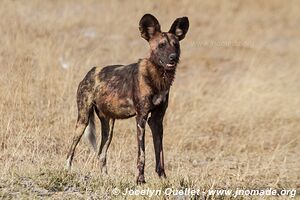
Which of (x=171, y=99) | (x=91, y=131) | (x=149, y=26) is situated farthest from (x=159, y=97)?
(x=171, y=99)

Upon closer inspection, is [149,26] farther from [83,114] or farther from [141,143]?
[83,114]

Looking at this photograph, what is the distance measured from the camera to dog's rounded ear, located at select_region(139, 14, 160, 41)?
679 centimetres

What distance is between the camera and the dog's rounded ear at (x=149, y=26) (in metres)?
6.79

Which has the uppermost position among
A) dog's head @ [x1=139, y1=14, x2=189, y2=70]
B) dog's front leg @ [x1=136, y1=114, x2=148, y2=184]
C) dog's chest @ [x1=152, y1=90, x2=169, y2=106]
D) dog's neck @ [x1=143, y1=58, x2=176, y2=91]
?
dog's head @ [x1=139, y1=14, x2=189, y2=70]

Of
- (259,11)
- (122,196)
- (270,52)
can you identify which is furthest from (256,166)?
(259,11)

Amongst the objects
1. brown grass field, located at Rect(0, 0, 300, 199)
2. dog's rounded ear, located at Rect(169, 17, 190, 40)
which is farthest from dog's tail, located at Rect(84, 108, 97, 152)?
dog's rounded ear, located at Rect(169, 17, 190, 40)

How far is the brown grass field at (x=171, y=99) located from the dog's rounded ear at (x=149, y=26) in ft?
4.85

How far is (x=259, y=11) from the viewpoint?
19656 mm

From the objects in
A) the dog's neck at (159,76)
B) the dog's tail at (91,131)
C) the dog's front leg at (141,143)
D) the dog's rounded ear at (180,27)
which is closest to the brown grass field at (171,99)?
the dog's front leg at (141,143)

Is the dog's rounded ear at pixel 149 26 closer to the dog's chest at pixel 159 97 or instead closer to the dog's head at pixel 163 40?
the dog's head at pixel 163 40

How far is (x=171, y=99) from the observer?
37.7 ft

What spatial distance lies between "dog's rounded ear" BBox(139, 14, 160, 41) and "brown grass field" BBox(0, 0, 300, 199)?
4.85 feet

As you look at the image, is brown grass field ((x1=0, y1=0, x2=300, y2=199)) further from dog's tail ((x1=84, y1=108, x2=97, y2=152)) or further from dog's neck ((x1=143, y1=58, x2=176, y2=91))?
dog's neck ((x1=143, y1=58, x2=176, y2=91))

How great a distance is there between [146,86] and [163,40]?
495 millimetres
